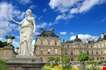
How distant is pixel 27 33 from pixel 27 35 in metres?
0.11

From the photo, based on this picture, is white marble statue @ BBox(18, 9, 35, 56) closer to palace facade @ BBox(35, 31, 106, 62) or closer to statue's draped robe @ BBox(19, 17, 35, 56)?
statue's draped robe @ BBox(19, 17, 35, 56)

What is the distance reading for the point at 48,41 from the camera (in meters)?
94.0

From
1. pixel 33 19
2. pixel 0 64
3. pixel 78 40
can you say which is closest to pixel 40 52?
pixel 78 40

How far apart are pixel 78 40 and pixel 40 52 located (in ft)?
53.2

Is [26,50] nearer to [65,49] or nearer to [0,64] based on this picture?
[0,64]

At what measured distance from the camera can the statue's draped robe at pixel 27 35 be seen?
58.3ft

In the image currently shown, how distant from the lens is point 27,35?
1808 centimetres

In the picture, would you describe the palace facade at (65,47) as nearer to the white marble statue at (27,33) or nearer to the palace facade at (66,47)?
the palace facade at (66,47)

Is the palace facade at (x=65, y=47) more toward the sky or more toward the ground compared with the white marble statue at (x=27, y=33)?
more toward the sky

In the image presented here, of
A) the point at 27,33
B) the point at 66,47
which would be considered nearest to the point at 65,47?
the point at 66,47

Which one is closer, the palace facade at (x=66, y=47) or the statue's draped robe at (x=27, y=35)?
the statue's draped robe at (x=27, y=35)

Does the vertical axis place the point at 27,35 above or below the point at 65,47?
below

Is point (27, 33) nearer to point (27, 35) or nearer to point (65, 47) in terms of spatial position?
point (27, 35)

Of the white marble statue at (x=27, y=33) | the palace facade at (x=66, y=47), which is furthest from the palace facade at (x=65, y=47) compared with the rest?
the white marble statue at (x=27, y=33)
